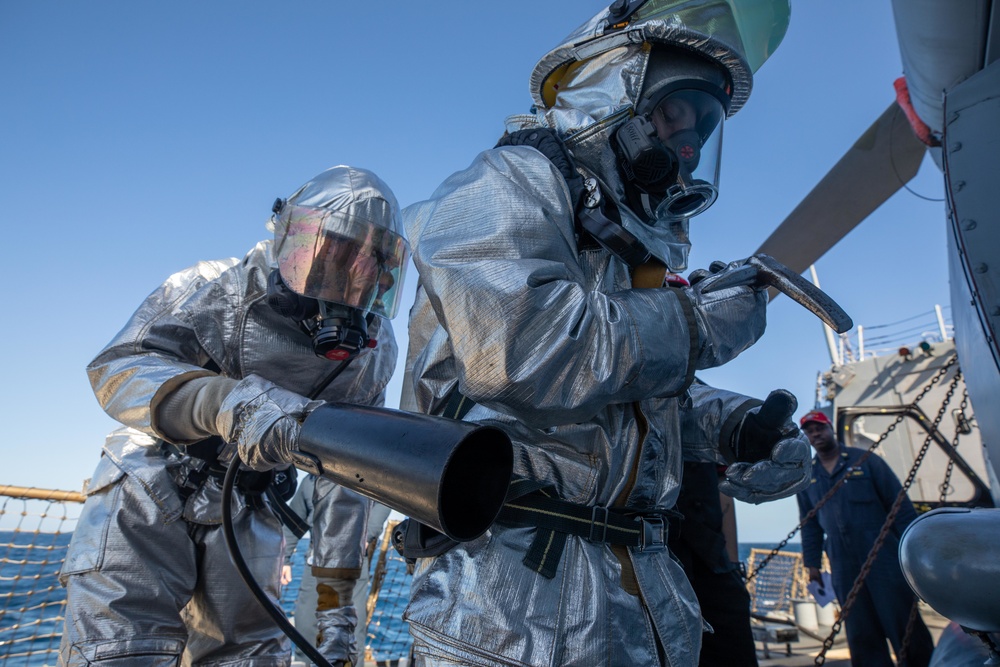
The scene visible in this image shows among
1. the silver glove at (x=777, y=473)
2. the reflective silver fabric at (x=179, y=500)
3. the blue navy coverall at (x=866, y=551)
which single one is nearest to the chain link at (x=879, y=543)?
the blue navy coverall at (x=866, y=551)

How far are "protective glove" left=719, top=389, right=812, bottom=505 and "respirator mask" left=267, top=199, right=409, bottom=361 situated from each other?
1.46 m

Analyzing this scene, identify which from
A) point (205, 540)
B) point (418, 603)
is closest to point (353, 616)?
point (205, 540)

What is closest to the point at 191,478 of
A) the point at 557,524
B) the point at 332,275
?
the point at 332,275

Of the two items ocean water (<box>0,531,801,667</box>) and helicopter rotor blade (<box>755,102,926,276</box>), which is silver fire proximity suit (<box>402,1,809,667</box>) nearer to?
ocean water (<box>0,531,801,667</box>)

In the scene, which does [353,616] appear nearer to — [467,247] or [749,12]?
[467,247]

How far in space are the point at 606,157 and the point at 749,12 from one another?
2.58 feet

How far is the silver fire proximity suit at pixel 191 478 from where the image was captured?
2.35 meters

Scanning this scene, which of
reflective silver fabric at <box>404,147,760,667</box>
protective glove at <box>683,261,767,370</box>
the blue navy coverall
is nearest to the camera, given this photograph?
reflective silver fabric at <box>404,147,760,667</box>

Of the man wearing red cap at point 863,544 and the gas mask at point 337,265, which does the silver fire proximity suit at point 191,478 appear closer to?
the gas mask at point 337,265

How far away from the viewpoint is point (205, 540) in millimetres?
2736

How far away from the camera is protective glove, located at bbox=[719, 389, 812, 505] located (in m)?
1.69

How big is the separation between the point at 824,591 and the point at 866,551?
0.43 m

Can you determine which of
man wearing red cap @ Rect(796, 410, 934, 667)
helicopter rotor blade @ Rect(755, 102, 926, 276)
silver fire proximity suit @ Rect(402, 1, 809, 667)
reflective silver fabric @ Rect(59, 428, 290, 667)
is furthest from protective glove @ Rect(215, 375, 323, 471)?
helicopter rotor blade @ Rect(755, 102, 926, 276)

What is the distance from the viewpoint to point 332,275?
2518 mm
